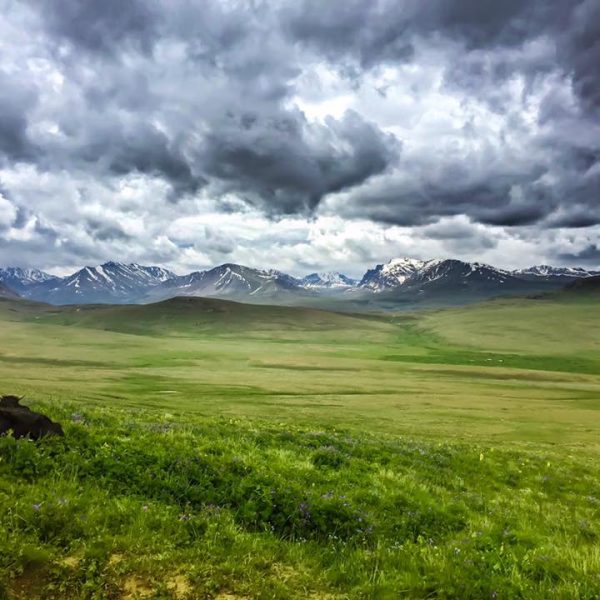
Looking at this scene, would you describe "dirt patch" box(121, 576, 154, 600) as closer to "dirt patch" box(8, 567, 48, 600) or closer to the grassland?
the grassland

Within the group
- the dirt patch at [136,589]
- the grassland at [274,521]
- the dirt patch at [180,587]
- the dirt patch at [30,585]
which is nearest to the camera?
the dirt patch at [30,585]

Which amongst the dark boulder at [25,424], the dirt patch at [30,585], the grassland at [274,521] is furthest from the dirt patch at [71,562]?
the dark boulder at [25,424]

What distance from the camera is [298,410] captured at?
7088 cm

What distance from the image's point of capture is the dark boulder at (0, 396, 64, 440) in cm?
1052

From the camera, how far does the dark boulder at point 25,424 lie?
10.5 meters

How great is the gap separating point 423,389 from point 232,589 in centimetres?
11015

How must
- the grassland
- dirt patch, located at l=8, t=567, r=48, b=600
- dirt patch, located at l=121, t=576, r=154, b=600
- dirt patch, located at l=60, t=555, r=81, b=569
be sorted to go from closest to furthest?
dirt patch, located at l=8, t=567, r=48, b=600, dirt patch, located at l=121, t=576, r=154, b=600, dirt patch, located at l=60, t=555, r=81, b=569, the grassland

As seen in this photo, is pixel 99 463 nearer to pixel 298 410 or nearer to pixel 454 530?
pixel 454 530

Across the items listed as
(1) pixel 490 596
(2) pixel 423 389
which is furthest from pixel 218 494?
(2) pixel 423 389

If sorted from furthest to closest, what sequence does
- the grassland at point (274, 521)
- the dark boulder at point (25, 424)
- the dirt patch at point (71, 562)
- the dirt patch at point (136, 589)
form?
the dark boulder at point (25, 424)
the grassland at point (274, 521)
the dirt patch at point (71, 562)
the dirt patch at point (136, 589)

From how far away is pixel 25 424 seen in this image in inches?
424

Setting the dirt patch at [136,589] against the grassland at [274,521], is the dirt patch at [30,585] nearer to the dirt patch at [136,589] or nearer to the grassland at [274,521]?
the grassland at [274,521]

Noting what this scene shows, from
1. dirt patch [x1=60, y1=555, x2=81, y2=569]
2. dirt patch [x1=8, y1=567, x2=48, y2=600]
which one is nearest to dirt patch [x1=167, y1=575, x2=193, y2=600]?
dirt patch [x1=60, y1=555, x2=81, y2=569]

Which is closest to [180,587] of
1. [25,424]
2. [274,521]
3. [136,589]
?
[136,589]
